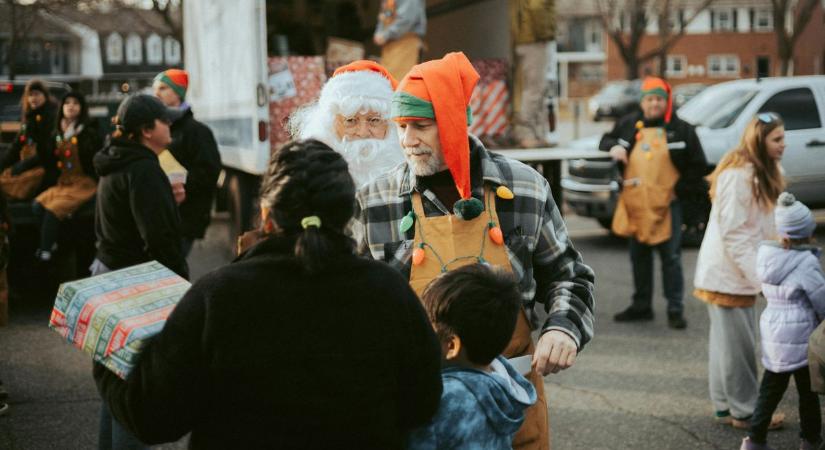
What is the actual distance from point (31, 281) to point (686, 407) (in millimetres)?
6710

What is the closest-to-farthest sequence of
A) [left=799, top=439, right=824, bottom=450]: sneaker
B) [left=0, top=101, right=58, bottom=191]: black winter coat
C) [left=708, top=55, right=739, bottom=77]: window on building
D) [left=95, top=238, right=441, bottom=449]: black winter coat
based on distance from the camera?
1. [left=95, top=238, right=441, bottom=449]: black winter coat
2. [left=799, top=439, right=824, bottom=450]: sneaker
3. [left=0, top=101, right=58, bottom=191]: black winter coat
4. [left=708, top=55, right=739, bottom=77]: window on building

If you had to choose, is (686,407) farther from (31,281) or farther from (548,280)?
(31,281)

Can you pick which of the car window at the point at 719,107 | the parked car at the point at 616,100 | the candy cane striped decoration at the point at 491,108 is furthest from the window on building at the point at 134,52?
the candy cane striped decoration at the point at 491,108

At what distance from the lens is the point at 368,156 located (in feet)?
11.7

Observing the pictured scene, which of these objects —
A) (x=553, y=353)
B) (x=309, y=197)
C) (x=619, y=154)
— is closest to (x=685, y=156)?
(x=619, y=154)

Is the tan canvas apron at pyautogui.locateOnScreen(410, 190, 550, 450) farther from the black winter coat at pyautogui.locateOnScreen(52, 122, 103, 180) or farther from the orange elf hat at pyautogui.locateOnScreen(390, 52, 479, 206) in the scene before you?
the black winter coat at pyautogui.locateOnScreen(52, 122, 103, 180)

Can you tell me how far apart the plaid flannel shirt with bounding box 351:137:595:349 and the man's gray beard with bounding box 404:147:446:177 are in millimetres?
51

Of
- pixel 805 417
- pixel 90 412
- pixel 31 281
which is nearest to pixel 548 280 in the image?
pixel 805 417

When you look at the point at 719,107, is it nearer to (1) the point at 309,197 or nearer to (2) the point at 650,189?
(2) the point at 650,189

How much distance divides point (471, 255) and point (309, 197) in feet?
2.82

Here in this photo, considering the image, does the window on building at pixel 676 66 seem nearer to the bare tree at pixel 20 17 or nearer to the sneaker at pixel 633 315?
the bare tree at pixel 20 17

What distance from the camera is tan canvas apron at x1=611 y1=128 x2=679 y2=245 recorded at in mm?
8070

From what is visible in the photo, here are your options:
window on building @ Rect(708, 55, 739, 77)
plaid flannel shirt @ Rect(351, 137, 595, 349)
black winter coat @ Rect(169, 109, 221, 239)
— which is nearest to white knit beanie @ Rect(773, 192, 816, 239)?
plaid flannel shirt @ Rect(351, 137, 595, 349)

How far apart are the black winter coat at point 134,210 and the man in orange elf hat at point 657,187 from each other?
14.8 ft
